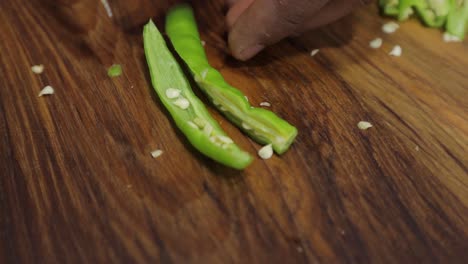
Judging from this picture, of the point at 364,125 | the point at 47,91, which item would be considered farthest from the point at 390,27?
the point at 47,91

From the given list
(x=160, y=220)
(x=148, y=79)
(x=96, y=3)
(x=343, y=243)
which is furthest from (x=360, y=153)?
(x=96, y=3)

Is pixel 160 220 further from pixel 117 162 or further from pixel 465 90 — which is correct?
pixel 465 90

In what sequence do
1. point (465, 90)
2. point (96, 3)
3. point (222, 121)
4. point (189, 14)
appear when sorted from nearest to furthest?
1. point (222, 121)
2. point (465, 90)
3. point (189, 14)
4. point (96, 3)

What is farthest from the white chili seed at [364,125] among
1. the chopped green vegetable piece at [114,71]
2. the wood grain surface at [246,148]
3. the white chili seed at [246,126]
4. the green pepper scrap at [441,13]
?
the chopped green vegetable piece at [114,71]

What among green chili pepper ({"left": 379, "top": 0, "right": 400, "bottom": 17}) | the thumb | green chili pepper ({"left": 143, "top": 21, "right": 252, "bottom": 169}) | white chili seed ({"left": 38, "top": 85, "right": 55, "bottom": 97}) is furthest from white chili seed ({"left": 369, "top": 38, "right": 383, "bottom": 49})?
white chili seed ({"left": 38, "top": 85, "right": 55, "bottom": 97})

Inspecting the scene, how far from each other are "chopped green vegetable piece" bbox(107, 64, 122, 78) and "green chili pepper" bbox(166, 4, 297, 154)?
0.18m

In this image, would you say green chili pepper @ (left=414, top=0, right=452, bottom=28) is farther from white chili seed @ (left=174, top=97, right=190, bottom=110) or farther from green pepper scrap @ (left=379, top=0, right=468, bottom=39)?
white chili seed @ (left=174, top=97, right=190, bottom=110)

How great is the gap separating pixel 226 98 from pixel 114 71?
0.38 meters

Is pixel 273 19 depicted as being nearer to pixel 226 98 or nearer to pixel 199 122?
pixel 226 98

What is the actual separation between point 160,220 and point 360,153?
1.80ft

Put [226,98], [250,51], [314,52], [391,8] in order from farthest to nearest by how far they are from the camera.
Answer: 1. [391,8]
2. [314,52]
3. [250,51]
4. [226,98]

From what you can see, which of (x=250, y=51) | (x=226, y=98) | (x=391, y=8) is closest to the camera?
(x=226, y=98)

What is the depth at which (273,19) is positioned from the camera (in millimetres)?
1451

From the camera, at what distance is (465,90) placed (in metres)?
1.54
